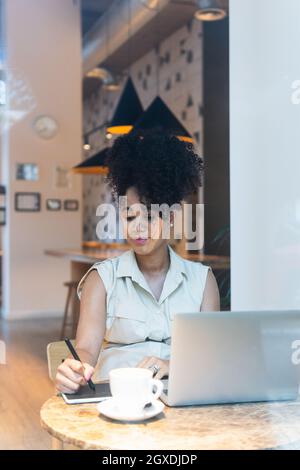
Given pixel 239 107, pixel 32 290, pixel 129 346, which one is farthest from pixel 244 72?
pixel 32 290

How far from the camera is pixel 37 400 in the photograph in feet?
8.02

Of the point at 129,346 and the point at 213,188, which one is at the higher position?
the point at 213,188

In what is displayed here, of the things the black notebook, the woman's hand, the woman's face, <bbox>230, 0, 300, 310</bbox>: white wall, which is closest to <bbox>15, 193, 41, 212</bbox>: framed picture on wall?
<bbox>230, 0, 300, 310</bbox>: white wall

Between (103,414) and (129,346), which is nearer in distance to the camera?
(103,414)

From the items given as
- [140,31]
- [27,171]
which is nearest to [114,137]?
[27,171]

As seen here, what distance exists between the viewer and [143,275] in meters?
1.43

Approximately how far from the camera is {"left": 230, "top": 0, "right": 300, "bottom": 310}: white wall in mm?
1648

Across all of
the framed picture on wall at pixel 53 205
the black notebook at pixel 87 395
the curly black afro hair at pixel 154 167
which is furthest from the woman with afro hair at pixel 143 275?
the framed picture on wall at pixel 53 205

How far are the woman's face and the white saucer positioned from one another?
0.57 m

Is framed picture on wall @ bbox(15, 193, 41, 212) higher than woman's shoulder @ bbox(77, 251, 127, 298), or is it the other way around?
framed picture on wall @ bbox(15, 193, 41, 212)

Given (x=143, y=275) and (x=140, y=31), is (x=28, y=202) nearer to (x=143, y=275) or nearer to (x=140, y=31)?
(x=140, y=31)

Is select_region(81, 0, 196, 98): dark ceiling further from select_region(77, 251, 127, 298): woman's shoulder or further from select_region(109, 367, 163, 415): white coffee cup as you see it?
select_region(109, 367, 163, 415): white coffee cup

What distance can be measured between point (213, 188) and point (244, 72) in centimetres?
39
